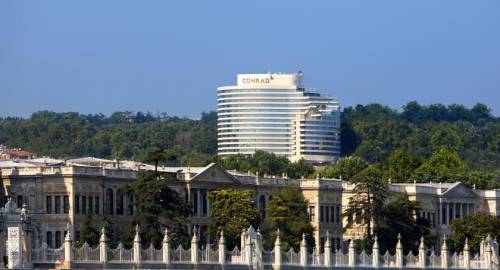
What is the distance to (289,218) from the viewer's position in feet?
511

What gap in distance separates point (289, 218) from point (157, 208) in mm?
20761

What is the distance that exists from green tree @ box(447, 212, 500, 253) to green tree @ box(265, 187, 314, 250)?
9.90m

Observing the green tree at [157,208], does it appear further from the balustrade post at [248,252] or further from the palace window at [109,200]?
the palace window at [109,200]

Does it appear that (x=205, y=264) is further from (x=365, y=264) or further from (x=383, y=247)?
(x=383, y=247)

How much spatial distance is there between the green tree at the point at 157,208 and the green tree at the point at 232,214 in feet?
32.3

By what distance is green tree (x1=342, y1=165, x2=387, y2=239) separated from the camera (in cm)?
15500

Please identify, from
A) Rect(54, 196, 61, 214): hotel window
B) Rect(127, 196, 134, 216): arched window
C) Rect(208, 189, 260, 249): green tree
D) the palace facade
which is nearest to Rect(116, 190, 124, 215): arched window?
the palace facade

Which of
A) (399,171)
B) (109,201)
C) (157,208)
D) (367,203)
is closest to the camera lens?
(157,208)

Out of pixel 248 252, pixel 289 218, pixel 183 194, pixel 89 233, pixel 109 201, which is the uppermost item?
pixel 183 194

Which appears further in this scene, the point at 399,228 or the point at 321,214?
the point at 321,214

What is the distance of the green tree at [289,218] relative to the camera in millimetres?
151125

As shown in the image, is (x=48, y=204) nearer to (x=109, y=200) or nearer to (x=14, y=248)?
(x=109, y=200)

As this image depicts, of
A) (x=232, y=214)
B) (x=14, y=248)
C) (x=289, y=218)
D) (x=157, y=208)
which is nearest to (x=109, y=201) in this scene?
(x=232, y=214)

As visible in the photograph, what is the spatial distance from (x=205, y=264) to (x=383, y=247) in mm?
37041
